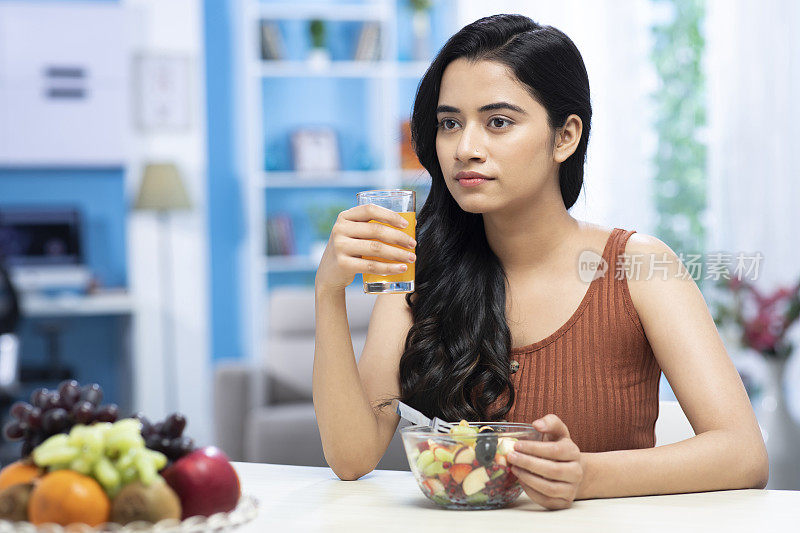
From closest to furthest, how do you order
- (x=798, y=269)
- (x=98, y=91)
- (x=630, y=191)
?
(x=798, y=269) → (x=630, y=191) → (x=98, y=91)

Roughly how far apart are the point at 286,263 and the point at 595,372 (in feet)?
11.9

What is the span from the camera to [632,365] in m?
1.54

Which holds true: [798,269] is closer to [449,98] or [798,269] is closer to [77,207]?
[449,98]

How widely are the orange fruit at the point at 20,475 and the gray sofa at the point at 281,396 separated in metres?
2.02

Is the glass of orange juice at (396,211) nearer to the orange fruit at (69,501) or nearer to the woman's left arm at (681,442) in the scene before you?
the woman's left arm at (681,442)

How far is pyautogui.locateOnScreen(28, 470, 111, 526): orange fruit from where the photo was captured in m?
0.81

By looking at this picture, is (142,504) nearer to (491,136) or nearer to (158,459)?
(158,459)

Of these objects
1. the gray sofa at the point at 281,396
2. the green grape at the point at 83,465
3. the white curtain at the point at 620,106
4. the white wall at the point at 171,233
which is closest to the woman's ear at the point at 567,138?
the green grape at the point at 83,465

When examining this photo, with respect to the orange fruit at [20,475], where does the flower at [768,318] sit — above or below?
below

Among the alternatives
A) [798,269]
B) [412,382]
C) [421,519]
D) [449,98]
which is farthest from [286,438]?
[798,269]

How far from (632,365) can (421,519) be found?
2.13ft

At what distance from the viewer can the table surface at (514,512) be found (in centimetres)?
99

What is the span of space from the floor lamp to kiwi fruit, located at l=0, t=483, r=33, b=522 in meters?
4.04

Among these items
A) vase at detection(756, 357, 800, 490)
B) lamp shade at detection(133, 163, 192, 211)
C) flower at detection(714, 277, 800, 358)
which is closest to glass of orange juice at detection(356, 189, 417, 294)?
vase at detection(756, 357, 800, 490)
